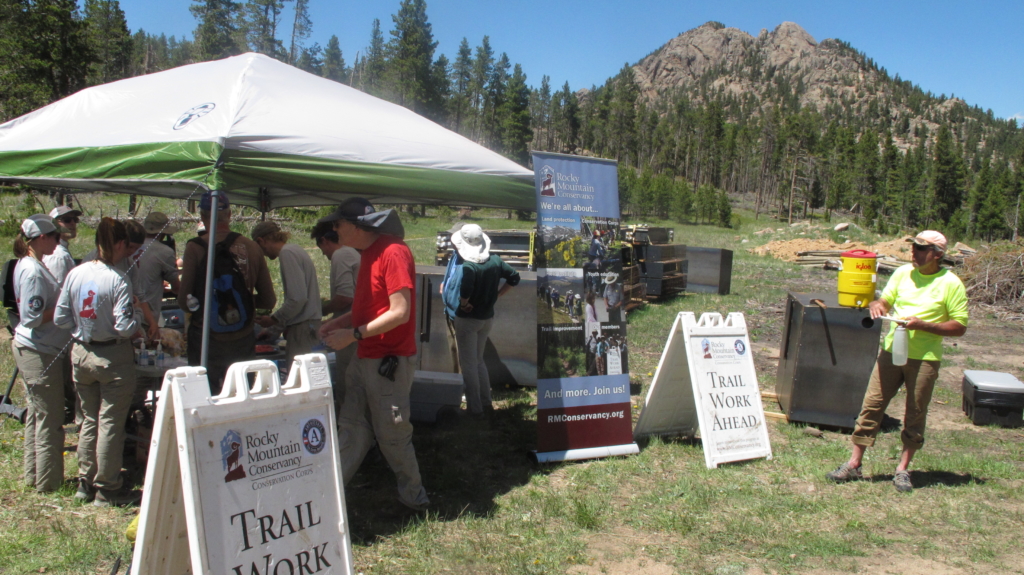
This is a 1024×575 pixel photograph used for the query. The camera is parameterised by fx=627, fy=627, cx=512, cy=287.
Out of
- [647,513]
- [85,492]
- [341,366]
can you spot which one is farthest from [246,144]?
[647,513]

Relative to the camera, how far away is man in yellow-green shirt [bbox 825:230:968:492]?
428 centimetres

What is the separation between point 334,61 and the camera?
80.6 m

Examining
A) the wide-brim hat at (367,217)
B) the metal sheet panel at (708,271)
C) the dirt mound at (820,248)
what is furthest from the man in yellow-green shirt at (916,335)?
the dirt mound at (820,248)

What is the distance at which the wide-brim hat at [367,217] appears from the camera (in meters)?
Answer: 3.62

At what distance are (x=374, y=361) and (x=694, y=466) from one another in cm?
276

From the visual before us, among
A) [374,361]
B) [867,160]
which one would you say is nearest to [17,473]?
[374,361]

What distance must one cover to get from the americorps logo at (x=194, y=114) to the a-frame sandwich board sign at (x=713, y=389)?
3.70m

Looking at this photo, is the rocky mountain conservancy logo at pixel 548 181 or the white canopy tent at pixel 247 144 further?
the rocky mountain conservancy logo at pixel 548 181

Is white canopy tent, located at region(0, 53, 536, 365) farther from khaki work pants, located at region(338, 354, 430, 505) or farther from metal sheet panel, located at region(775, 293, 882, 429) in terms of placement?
metal sheet panel, located at region(775, 293, 882, 429)

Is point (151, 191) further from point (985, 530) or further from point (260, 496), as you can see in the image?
point (985, 530)

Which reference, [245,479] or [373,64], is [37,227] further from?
[373,64]

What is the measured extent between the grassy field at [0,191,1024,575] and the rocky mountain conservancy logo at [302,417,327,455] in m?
0.86

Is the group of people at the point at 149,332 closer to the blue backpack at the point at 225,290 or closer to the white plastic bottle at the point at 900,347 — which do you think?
the blue backpack at the point at 225,290

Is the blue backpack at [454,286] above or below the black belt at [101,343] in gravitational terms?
above
